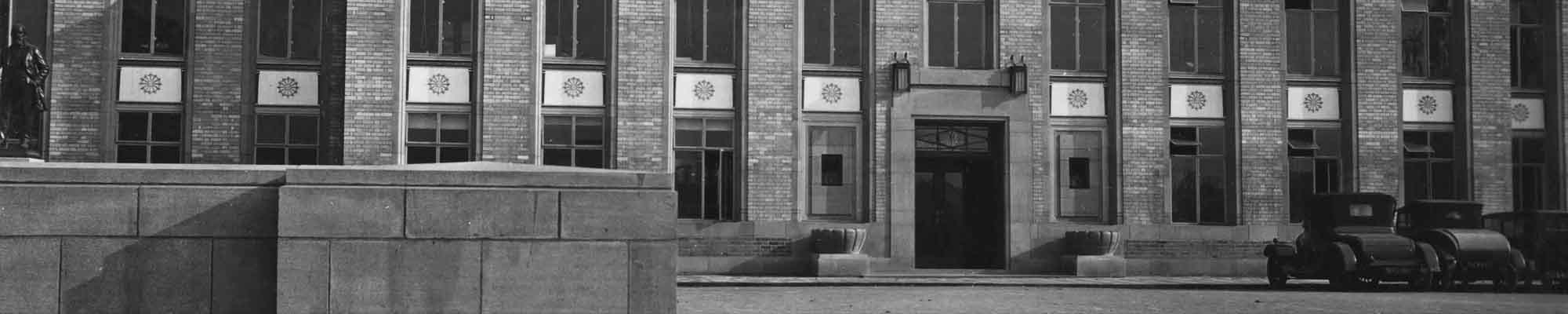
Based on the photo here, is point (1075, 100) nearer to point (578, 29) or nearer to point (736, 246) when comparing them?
point (736, 246)

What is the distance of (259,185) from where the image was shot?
10156 mm

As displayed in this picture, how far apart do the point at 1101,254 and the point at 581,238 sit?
16.5m

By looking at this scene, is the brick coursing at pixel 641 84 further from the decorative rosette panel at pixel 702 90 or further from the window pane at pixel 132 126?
the window pane at pixel 132 126

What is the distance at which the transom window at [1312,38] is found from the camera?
88.2 feet

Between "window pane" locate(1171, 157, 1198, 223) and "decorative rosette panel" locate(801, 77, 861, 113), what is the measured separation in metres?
5.57

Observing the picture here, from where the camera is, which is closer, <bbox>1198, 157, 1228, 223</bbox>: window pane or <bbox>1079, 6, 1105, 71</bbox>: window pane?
<bbox>1079, 6, 1105, 71</bbox>: window pane

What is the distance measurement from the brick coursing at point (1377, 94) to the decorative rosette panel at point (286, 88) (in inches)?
677

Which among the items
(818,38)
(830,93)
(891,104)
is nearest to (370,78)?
(818,38)

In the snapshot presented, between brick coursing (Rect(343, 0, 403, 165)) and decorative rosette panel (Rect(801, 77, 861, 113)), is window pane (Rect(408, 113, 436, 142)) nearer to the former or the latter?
brick coursing (Rect(343, 0, 403, 165))

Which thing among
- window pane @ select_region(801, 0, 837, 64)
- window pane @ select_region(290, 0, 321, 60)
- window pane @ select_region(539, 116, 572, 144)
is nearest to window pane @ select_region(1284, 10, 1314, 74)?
window pane @ select_region(801, 0, 837, 64)

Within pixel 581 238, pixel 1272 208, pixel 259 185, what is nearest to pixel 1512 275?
pixel 1272 208

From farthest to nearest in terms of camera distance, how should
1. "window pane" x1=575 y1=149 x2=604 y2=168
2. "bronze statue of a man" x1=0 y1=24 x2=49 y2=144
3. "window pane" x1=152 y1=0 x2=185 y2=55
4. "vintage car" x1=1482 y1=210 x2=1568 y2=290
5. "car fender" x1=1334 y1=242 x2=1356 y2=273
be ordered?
"window pane" x1=575 y1=149 x2=604 y2=168 < "window pane" x1=152 y1=0 x2=185 y2=55 < "vintage car" x1=1482 y1=210 x2=1568 y2=290 < "car fender" x1=1334 y1=242 x2=1356 y2=273 < "bronze statue of a man" x1=0 y1=24 x2=49 y2=144

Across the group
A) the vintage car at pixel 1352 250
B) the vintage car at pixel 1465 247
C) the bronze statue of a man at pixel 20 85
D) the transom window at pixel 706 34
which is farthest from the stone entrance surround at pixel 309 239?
the vintage car at pixel 1465 247

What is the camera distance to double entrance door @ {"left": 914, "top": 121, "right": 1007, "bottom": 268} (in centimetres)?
2630
